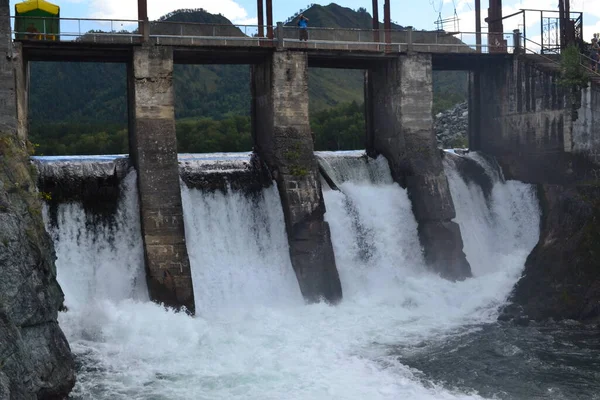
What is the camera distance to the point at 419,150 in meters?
29.8

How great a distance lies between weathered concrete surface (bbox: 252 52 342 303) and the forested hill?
1782 inches

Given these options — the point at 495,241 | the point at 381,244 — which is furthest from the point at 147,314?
the point at 495,241

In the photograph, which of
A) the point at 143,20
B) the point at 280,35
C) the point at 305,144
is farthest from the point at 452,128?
the point at 143,20

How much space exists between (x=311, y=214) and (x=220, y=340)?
690 cm

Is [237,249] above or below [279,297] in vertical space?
above

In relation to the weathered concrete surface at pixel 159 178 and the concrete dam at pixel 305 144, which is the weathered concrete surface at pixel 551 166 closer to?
the concrete dam at pixel 305 144

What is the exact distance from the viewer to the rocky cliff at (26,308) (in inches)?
535

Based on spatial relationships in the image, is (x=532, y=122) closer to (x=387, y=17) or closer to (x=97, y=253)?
(x=387, y=17)

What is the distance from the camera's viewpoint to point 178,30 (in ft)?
89.1

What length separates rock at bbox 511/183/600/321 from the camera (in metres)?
24.8

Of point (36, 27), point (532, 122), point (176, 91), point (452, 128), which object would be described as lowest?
point (532, 122)

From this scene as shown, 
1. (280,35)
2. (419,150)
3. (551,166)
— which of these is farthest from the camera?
(551,166)

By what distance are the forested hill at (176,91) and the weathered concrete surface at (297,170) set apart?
45251mm

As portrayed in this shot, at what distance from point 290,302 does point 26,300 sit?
11360 millimetres
